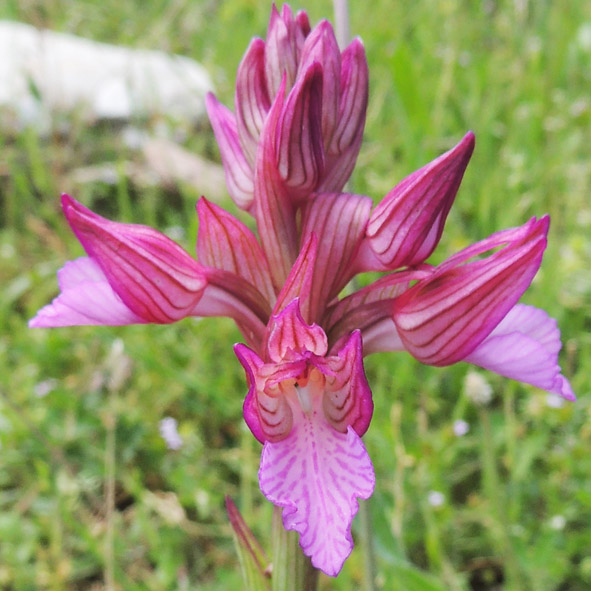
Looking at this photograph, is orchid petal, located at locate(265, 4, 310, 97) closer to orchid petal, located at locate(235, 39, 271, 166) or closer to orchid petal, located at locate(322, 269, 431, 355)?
orchid petal, located at locate(235, 39, 271, 166)

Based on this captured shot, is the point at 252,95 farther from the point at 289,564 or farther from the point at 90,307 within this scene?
the point at 289,564

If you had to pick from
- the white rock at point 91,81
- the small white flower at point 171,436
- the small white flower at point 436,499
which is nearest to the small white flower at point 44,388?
the small white flower at point 171,436

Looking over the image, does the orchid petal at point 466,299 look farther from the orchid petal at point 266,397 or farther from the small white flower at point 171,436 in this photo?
the small white flower at point 171,436

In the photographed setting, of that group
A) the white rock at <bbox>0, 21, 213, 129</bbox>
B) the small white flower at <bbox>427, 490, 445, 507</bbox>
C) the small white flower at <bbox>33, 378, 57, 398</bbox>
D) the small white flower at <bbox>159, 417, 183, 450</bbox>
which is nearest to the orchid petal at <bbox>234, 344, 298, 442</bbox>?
the small white flower at <bbox>427, 490, 445, 507</bbox>

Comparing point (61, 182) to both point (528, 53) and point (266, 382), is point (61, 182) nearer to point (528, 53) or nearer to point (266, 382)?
point (528, 53)

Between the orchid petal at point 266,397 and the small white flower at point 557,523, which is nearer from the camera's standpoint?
the orchid petal at point 266,397

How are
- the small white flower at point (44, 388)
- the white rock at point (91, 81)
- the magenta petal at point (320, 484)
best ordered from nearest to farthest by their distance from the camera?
the magenta petal at point (320, 484), the small white flower at point (44, 388), the white rock at point (91, 81)
